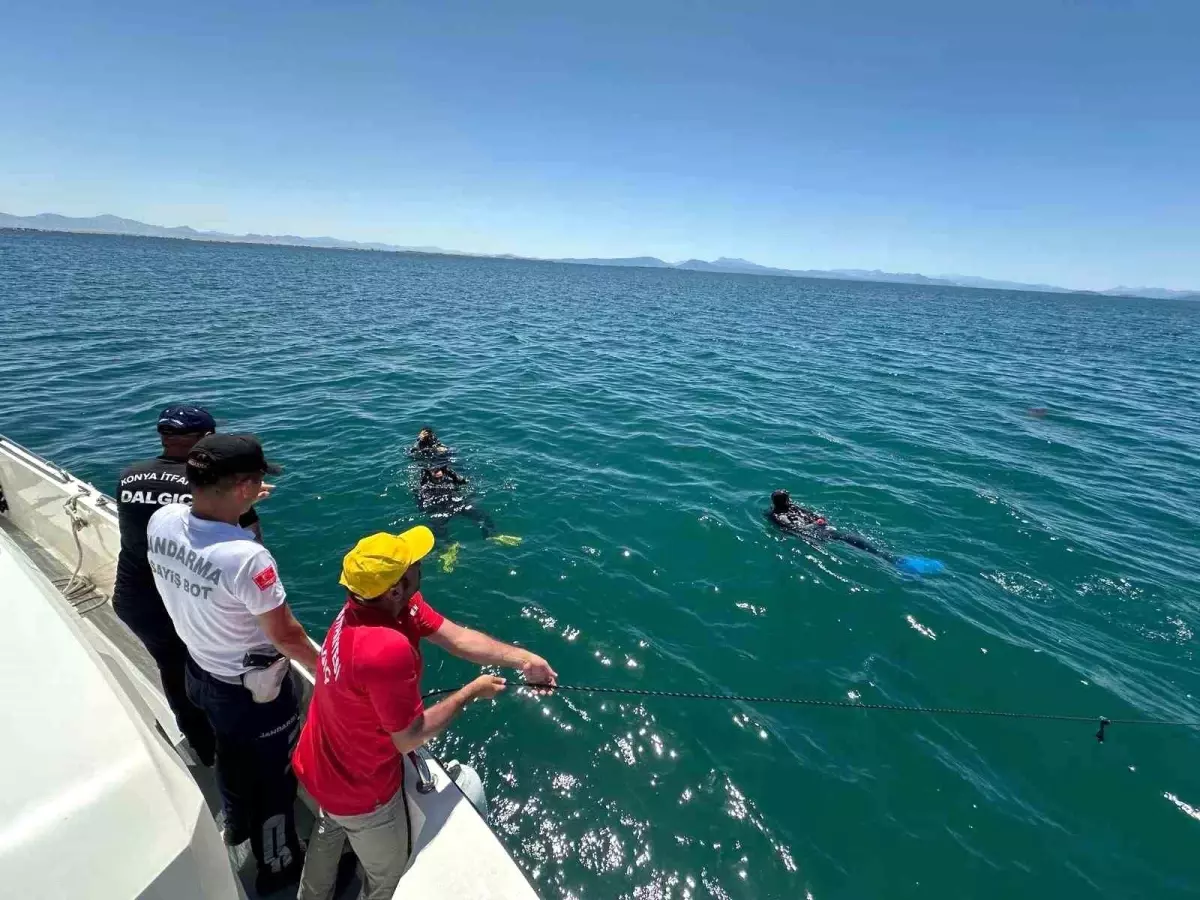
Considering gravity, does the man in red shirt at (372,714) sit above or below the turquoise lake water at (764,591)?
above

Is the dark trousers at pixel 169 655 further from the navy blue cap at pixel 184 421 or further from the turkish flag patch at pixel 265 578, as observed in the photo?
the turkish flag patch at pixel 265 578

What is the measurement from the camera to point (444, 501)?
434 inches

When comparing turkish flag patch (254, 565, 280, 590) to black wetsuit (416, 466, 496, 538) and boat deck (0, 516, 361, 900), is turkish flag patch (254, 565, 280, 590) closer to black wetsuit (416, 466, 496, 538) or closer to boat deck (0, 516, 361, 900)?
boat deck (0, 516, 361, 900)

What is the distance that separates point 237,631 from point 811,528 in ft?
32.6

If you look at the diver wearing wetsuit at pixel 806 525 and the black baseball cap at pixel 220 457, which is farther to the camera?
the diver wearing wetsuit at pixel 806 525

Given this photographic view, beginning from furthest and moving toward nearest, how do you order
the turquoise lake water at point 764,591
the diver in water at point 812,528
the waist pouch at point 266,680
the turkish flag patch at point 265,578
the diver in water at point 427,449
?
the diver in water at point 427,449, the diver in water at point 812,528, the turquoise lake water at point 764,591, the waist pouch at point 266,680, the turkish flag patch at point 265,578

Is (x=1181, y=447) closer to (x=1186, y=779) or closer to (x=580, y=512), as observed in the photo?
(x=1186, y=779)

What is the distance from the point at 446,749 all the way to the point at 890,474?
12.7m

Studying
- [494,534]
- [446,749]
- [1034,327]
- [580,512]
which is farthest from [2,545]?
[1034,327]

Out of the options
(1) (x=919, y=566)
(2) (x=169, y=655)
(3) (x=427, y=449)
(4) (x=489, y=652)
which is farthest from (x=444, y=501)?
(1) (x=919, y=566)

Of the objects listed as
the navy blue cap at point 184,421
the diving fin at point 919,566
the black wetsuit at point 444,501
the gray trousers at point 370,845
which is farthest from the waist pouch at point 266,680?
the diving fin at point 919,566

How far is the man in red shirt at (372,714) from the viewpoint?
264 centimetres

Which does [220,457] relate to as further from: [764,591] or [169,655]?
[764,591]

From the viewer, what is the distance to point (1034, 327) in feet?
194
